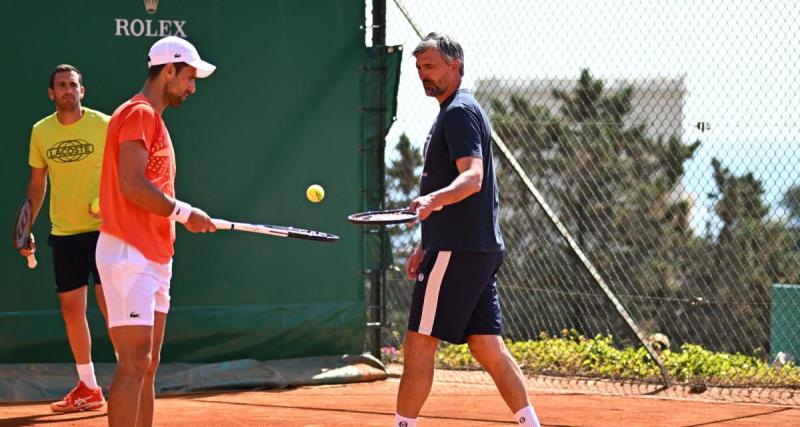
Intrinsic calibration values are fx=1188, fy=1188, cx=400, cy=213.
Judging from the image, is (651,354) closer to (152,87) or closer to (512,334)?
(512,334)

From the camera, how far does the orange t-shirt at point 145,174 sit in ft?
14.4

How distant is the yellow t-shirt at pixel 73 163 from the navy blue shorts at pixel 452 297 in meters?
2.45

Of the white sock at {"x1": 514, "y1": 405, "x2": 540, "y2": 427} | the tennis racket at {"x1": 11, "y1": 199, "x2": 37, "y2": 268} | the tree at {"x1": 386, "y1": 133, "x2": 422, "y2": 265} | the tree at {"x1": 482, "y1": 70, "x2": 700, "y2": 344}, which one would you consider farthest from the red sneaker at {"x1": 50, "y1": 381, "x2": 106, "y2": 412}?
the tree at {"x1": 482, "y1": 70, "x2": 700, "y2": 344}

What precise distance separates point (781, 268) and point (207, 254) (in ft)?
15.9

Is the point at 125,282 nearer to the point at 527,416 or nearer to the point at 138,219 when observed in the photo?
the point at 138,219

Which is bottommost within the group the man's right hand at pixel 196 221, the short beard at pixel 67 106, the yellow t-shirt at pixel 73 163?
the man's right hand at pixel 196 221

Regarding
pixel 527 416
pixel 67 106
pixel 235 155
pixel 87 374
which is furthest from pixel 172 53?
pixel 235 155

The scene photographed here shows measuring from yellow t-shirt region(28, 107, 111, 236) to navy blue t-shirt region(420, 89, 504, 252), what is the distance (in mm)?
2397

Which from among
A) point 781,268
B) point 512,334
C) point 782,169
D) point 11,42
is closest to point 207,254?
point 11,42

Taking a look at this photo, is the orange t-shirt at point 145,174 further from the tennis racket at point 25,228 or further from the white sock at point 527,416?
the tennis racket at point 25,228

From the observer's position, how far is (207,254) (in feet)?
26.0

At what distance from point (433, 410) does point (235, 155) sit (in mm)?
2297

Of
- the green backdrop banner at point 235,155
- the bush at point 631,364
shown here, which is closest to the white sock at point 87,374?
the green backdrop banner at point 235,155

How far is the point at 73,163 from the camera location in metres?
6.45
